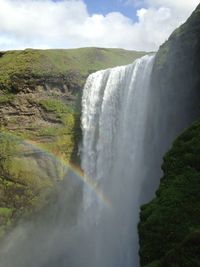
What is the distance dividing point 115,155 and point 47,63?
1193cm

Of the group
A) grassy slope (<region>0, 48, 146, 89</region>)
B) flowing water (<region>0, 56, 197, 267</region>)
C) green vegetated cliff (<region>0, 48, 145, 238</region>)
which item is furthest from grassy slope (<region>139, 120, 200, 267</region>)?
grassy slope (<region>0, 48, 146, 89</region>)

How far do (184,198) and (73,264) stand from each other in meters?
22.3

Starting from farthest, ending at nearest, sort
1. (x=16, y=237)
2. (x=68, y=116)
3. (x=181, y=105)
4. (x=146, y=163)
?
1. (x=68, y=116)
2. (x=16, y=237)
3. (x=146, y=163)
4. (x=181, y=105)

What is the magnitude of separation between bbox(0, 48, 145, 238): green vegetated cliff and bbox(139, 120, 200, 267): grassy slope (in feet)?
74.7

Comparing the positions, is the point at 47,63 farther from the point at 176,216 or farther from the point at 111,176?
the point at 176,216

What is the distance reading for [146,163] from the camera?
27.2 m

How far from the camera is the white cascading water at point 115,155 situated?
92.5 feet

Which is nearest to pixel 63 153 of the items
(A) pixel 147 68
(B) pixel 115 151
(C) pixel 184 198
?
(B) pixel 115 151

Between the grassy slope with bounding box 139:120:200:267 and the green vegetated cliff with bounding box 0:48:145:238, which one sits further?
the green vegetated cliff with bounding box 0:48:145:238

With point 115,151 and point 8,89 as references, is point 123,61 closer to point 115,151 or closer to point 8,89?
point 8,89

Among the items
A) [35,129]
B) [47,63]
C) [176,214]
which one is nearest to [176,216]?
[176,214]

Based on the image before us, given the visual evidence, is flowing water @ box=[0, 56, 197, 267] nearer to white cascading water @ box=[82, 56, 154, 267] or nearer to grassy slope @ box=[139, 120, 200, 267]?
white cascading water @ box=[82, 56, 154, 267]

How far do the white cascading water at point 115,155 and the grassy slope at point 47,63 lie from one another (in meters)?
3.22

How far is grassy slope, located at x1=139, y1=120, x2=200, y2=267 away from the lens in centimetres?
1005
